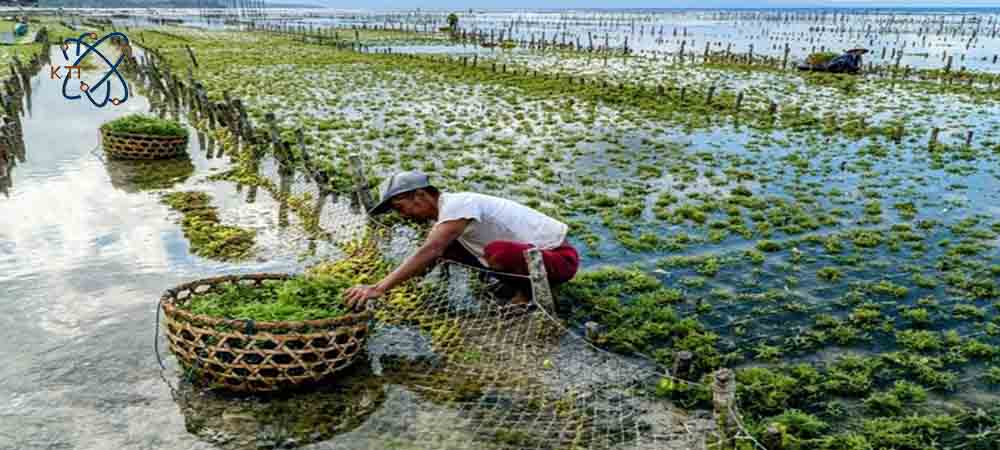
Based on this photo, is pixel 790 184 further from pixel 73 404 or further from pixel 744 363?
pixel 73 404

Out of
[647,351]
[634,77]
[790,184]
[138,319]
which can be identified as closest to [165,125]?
[138,319]

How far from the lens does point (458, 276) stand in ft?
22.3

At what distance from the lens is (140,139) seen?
11664 mm

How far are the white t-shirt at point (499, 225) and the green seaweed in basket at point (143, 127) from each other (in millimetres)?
8284

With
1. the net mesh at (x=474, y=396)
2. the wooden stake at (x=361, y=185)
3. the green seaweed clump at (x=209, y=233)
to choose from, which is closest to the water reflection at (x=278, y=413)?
the net mesh at (x=474, y=396)

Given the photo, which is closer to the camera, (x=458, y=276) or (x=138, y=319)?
(x=138, y=319)

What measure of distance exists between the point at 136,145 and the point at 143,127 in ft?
1.21

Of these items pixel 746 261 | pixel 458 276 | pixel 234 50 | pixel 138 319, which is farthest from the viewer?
pixel 234 50

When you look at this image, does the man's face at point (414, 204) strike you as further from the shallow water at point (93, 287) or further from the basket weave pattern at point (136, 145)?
the basket weave pattern at point (136, 145)

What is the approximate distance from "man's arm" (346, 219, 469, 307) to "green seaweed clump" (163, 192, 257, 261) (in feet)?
10.8

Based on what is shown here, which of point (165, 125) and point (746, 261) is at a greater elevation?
point (165, 125)

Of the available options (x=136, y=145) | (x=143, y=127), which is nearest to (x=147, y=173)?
(x=136, y=145)

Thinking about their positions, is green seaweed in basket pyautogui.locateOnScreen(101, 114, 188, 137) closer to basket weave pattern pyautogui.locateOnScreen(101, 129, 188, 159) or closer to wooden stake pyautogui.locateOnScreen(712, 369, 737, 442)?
basket weave pattern pyautogui.locateOnScreen(101, 129, 188, 159)

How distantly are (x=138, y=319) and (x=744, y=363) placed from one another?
526cm
